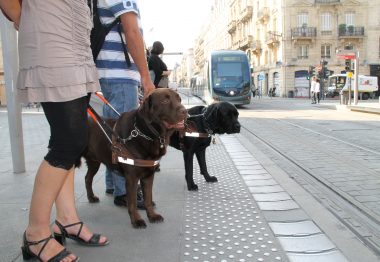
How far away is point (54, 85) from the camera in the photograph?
238cm

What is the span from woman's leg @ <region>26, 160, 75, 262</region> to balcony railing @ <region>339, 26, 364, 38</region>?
2025 inches

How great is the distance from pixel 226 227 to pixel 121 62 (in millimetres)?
1733

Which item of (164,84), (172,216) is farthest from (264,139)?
(172,216)

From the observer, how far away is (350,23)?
163 ft

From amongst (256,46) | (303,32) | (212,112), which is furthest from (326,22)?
(212,112)

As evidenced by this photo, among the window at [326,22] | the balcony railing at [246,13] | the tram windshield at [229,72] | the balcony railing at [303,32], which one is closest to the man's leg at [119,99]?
the tram windshield at [229,72]

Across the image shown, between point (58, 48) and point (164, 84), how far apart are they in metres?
6.85

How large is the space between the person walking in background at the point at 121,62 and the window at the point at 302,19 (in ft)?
162

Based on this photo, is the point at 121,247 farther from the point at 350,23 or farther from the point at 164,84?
the point at 350,23

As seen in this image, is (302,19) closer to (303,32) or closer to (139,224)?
(303,32)

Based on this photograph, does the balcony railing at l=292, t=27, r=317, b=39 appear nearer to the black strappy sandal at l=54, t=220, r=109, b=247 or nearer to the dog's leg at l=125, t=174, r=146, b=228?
the dog's leg at l=125, t=174, r=146, b=228

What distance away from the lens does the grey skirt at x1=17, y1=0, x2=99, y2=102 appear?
2381 mm

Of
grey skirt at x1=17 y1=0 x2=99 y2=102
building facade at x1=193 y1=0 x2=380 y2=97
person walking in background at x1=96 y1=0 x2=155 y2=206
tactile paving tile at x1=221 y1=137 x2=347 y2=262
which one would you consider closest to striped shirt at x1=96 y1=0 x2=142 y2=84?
→ person walking in background at x1=96 y1=0 x2=155 y2=206

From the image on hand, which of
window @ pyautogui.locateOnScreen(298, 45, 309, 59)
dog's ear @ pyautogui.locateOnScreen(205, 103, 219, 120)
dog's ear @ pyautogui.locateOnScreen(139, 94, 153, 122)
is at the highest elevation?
window @ pyautogui.locateOnScreen(298, 45, 309, 59)
